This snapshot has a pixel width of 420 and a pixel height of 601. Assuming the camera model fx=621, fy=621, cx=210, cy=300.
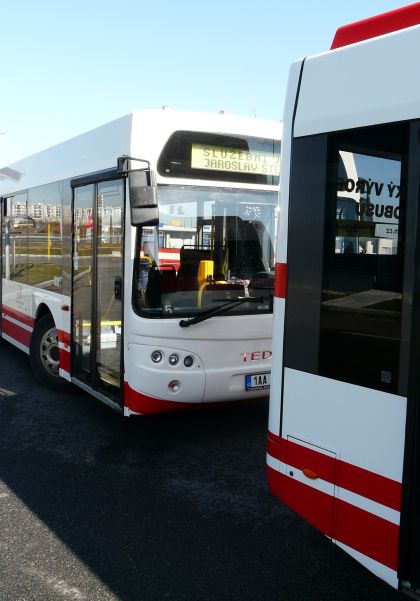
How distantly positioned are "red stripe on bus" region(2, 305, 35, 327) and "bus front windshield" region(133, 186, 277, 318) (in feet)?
10.0

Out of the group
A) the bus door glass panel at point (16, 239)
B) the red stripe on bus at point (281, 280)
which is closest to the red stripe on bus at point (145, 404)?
the red stripe on bus at point (281, 280)

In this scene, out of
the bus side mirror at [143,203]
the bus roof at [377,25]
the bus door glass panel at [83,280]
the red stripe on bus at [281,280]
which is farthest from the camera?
the bus door glass panel at [83,280]

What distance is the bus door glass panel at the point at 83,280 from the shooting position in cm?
599

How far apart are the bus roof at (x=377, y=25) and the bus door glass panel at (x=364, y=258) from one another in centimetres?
51

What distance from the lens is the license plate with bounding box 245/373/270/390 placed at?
539 centimetres

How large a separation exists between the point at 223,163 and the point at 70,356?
101 inches

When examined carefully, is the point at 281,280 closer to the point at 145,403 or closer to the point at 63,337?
the point at 145,403

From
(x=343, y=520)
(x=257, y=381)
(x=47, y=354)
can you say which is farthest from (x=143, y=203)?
(x=47, y=354)

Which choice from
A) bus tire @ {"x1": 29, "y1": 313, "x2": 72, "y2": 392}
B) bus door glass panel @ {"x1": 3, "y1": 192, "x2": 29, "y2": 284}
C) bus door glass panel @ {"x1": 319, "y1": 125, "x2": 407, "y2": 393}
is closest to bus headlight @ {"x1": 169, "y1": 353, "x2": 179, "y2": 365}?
bus door glass panel @ {"x1": 319, "y1": 125, "x2": 407, "y2": 393}

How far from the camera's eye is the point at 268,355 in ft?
Answer: 18.0

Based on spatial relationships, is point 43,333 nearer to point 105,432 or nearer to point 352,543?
point 105,432

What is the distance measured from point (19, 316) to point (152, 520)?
4.82 metres

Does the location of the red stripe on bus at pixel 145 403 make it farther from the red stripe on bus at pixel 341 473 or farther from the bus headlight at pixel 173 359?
the red stripe on bus at pixel 341 473

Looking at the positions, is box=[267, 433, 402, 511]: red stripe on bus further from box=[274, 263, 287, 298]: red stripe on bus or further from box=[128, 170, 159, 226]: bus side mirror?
box=[128, 170, 159, 226]: bus side mirror
